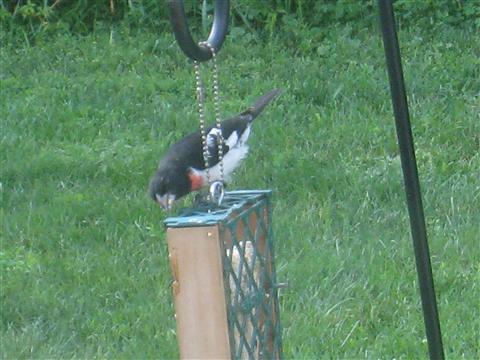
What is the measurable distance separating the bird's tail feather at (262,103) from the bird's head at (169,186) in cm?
94

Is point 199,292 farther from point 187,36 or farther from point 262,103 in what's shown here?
point 262,103

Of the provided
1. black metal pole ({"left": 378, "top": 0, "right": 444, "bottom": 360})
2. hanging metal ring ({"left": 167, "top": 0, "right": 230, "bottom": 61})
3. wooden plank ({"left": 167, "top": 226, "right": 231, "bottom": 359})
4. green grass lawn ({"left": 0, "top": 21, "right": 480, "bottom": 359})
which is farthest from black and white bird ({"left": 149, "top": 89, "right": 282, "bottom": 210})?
wooden plank ({"left": 167, "top": 226, "right": 231, "bottom": 359})

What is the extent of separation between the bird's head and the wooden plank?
3.31m

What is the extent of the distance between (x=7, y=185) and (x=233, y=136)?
1.26 metres

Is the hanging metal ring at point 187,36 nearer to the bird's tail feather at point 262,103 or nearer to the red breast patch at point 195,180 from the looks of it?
the red breast patch at point 195,180

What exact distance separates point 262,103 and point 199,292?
14.9 feet

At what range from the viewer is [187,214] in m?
2.26

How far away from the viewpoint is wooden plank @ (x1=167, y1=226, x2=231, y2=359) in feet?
6.95

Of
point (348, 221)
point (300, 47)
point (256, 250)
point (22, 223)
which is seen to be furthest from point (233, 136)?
point (256, 250)

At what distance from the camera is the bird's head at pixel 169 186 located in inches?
216

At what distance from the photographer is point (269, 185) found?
6.02 meters

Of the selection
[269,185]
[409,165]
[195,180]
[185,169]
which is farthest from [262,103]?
[409,165]

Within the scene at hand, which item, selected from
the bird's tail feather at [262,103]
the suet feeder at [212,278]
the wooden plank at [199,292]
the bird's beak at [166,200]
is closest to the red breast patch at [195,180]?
the bird's beak at [166,200]

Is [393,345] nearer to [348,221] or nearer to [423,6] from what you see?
[348,221]
